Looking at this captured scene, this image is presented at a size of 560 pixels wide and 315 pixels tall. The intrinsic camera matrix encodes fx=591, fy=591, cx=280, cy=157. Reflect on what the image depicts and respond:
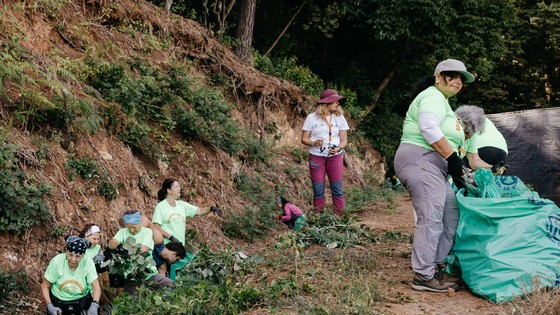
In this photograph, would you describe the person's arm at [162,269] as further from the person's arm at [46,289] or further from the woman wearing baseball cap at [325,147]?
the woman wearing baseball cap at [325,147]

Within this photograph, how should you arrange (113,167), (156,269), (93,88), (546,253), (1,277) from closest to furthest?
(546,253), (1,277), (156,269), (113,167), (93,88)

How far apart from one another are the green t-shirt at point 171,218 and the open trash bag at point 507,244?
3262 mm

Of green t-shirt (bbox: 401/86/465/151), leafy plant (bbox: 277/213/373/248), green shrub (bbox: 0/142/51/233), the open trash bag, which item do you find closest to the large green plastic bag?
the open trash bag

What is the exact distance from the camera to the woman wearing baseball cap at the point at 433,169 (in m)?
5.05

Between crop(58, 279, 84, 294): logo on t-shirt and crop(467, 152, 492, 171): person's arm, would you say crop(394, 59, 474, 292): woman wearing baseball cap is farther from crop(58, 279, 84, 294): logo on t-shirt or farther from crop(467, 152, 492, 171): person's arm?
crop(58, 279, 84, 294): logo on t-shirt

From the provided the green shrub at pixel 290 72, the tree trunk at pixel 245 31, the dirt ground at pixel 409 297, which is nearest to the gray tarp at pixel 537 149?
the green shrub at pixel 290 72

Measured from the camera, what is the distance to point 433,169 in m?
5.18

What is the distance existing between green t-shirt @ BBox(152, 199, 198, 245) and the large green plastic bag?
327 centimetres

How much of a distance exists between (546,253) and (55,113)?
221 inches

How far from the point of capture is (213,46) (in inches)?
503

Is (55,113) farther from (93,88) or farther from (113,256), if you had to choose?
(113,256)

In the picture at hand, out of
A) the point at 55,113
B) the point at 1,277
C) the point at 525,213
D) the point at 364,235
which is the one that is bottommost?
the point at 1,277

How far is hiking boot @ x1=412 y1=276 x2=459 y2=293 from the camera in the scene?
5113 millimetres

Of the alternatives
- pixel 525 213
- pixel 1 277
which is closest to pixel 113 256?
pixel 1 277
